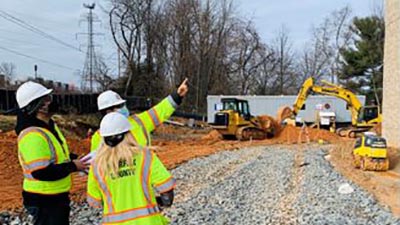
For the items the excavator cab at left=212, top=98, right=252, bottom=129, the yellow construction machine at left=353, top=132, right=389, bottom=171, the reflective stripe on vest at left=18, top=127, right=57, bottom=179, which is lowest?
the yellow construction machine at left=353, top=132, right=389, bottom=171

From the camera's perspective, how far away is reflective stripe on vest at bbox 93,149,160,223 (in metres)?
3.24

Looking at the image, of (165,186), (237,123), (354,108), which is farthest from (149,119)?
(354,108)

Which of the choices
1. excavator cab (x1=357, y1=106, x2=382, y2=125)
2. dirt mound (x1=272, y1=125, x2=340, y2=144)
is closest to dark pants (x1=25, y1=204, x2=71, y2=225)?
dirt mound (x1=272, y1=125, x2=340, y2=144)

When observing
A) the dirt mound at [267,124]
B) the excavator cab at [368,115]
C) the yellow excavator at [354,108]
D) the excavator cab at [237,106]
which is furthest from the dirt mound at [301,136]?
the excavator cab at [237,106]

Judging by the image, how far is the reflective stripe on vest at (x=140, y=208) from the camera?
3240 mm

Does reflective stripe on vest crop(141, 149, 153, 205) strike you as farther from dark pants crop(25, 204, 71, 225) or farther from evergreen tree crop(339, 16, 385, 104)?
evergreen tree crop(339, 16, 385, 104)

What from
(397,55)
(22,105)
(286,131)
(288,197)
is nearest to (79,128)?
(286,131)

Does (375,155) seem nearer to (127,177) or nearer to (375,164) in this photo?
(375,164)

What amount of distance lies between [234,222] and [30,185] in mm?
4898

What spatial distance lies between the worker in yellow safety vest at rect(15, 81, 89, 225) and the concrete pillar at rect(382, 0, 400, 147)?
15.8m

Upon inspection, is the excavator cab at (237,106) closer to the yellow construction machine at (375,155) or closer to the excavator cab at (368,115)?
the excavator cab at (368,115)

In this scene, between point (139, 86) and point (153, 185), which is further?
point (139, 86)

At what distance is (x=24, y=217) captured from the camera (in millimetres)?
8195

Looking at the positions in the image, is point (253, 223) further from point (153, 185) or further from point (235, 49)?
point (235, 49)
